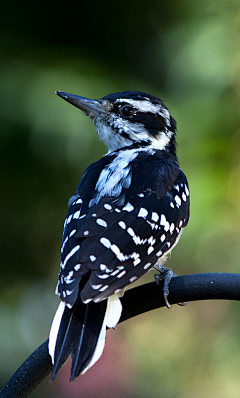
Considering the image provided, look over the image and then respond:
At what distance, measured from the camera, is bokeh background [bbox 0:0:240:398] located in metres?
3.66

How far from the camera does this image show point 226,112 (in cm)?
397

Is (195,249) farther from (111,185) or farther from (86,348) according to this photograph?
(86,348)

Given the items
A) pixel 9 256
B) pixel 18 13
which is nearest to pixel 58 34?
pixel 18 13

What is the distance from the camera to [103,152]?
4043 mm

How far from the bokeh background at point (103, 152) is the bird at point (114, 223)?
0.75m

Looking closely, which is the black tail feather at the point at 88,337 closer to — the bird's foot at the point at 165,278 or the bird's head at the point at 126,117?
the bird's foot at the point at 165,278

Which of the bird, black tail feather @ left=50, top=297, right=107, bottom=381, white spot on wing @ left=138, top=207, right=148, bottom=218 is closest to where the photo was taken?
black tail feather @ left=50, top=297, right=107, bottom=381

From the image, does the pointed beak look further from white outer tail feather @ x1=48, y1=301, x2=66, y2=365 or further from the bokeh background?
white outer tail feather @ x1=48, y1=301, x2=66, y2=365

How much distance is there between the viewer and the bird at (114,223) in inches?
74.6

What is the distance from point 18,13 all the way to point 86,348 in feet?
11.3

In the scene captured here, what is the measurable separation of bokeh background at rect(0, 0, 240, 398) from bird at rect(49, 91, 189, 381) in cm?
75

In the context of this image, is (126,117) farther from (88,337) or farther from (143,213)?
(88,337)

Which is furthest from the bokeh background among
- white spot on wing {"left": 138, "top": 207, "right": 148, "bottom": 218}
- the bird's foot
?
white spot on wing {"left": 138, "top": 207, "right": 148, "bottom": 218}

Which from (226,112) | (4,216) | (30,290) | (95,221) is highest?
(226,112)
